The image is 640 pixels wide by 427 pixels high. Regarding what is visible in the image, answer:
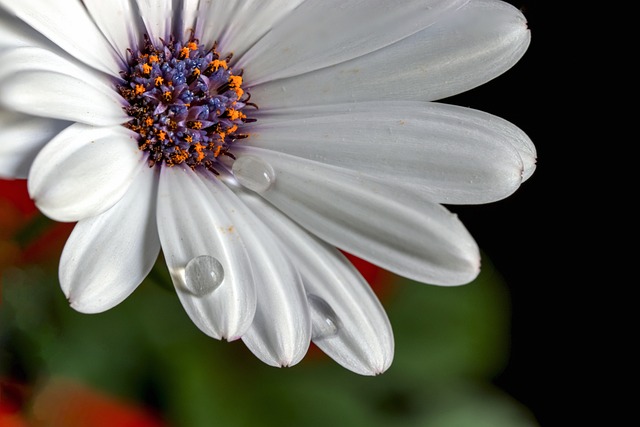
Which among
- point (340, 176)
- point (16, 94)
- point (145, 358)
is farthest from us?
point (145, 358)

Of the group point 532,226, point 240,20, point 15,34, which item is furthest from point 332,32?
point 532,226

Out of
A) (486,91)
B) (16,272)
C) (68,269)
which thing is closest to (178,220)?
(68,269)

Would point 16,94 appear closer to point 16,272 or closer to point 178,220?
point 178,220

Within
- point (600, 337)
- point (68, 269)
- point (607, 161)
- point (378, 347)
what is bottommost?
point (600, 337)

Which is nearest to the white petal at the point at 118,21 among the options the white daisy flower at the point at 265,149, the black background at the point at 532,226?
the white daisy flower at the point at 265,149

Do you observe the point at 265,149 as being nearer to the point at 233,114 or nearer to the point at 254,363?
the point at 233,114

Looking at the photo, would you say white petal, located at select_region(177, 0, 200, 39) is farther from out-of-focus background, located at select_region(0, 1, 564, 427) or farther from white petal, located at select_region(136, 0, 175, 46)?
out-of-focus background, located at select_region(0, 1, 564, 427)

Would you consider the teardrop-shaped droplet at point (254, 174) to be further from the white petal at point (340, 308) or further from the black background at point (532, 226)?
the black background at point (532, 226)
